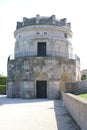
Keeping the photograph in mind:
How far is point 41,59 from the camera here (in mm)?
27562

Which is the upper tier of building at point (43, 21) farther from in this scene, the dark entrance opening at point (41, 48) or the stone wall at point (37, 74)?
the stone wall at point (37, 74)

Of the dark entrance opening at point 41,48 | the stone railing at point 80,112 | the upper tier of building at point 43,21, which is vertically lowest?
the stone railing at point 80,112

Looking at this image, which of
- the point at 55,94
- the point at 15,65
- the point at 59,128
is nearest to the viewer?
the point at 59,128

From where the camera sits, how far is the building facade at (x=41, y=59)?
27281 mm

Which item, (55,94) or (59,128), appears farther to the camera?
(55,94)

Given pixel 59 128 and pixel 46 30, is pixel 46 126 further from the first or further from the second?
pixel 46 30

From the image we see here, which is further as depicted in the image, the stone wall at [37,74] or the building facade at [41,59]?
the building facade at [41,59]

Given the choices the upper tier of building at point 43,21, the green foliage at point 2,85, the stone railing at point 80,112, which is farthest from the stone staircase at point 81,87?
the green foliage at point 2,85

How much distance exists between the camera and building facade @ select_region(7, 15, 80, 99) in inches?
1074

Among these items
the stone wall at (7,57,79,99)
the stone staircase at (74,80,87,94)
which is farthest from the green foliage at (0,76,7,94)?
the stone staircase at (74,80,87,94)

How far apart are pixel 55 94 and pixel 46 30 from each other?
7.70 metres

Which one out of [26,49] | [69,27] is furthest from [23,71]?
[69,27]

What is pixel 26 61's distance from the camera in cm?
2783

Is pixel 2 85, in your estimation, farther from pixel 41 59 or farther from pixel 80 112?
pixel 80 112
